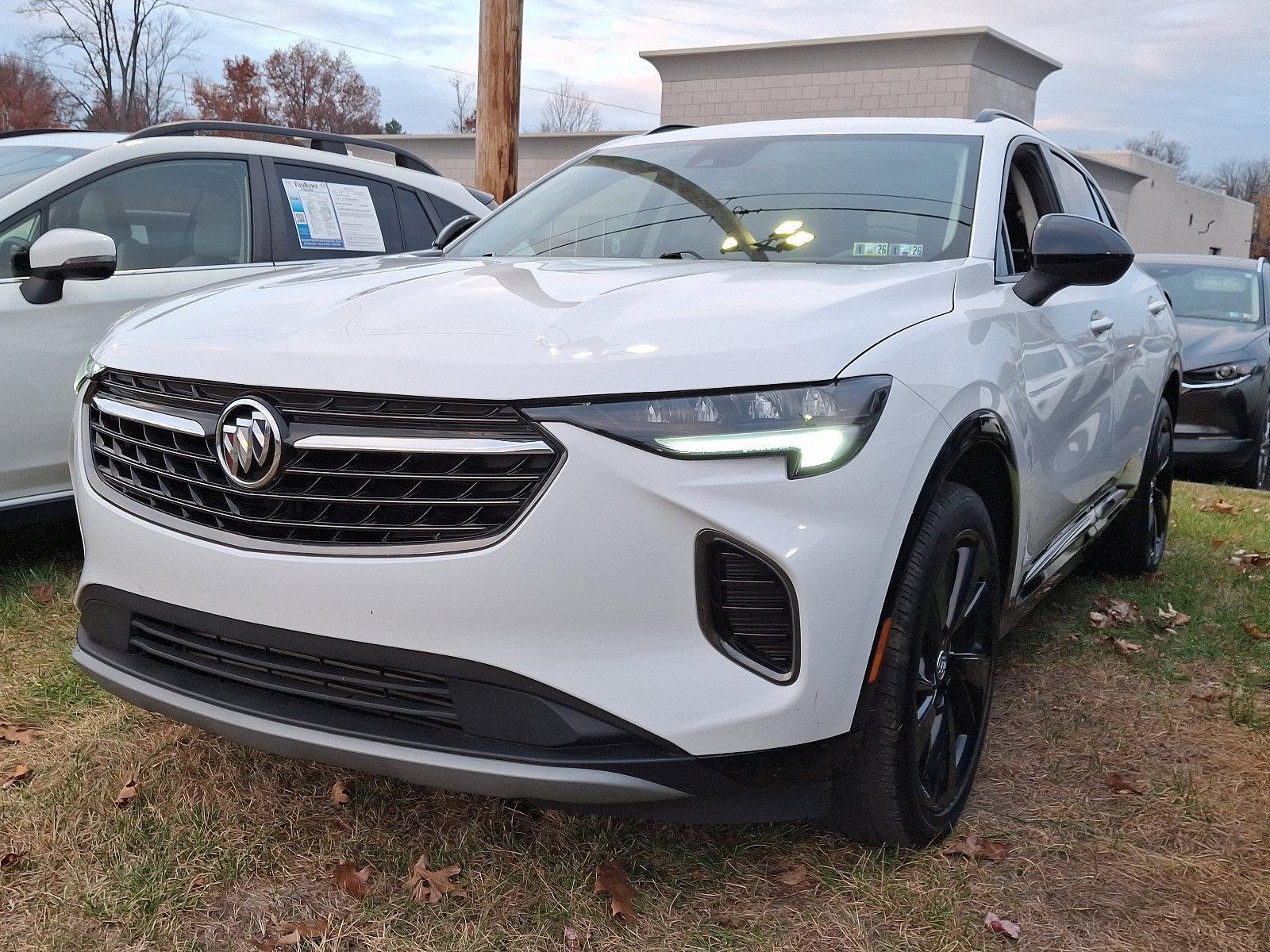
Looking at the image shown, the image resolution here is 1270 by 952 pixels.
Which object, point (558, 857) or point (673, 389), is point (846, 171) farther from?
point (558, 857)

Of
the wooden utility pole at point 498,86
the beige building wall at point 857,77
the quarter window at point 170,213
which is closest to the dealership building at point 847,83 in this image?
the beige building wall at point 857,77

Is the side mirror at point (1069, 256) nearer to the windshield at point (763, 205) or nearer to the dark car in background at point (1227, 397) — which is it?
the windshield at point (763, 205)

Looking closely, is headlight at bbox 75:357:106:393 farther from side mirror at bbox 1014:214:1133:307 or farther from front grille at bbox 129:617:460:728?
side mirror at bbox 1014:214:1133:307

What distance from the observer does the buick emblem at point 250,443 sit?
2.05 metres

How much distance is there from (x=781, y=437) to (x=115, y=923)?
5.17 ft

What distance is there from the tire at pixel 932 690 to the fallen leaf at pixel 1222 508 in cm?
449

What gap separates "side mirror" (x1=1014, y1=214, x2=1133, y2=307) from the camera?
9.20 ft

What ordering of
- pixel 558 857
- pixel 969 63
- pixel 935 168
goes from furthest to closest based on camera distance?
pixel 969 63, pixel 935 168, pixel 558 857

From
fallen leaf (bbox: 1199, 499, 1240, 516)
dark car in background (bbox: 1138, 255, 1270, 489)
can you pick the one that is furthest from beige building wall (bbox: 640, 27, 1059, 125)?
fallen leaf (bbox: 1199, 499, 1240, 516)

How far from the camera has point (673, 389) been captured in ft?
6.32

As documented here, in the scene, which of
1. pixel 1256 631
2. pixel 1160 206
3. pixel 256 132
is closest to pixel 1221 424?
pixel 1256 631

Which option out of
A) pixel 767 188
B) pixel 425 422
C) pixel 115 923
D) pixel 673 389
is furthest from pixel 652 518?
pixel 767 188

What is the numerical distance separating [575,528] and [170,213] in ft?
10.9

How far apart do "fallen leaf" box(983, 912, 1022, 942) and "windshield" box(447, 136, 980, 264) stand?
1501 millimetres
